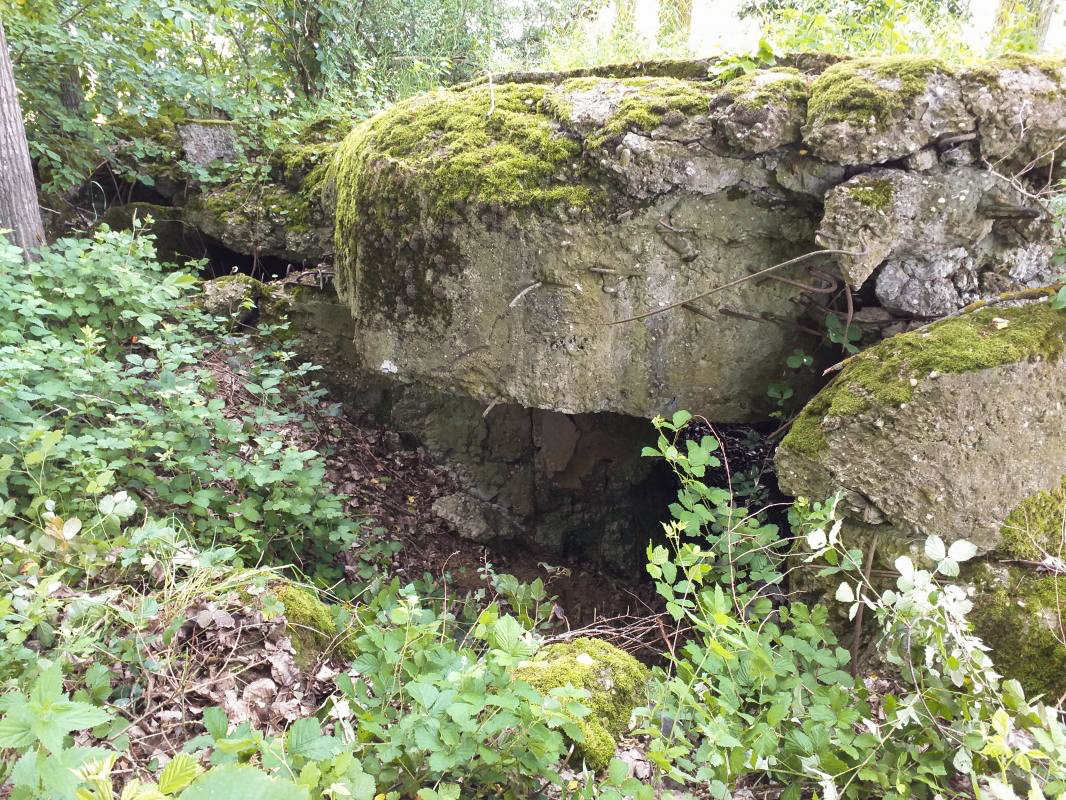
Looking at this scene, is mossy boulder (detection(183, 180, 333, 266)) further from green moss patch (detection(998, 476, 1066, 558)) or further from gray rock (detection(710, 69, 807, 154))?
green moss patch (detection(998, 476, 1066, 558))

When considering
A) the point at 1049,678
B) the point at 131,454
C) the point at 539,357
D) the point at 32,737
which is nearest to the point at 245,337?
the point at 131,454

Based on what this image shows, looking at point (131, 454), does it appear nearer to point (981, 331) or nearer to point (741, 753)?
point (741, 753)

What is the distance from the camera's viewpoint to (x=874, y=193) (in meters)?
2.50

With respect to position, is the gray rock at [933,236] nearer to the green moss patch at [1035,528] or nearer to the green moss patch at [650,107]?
the green moss patch at [650,107]

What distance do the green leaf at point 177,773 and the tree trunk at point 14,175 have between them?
4070mm

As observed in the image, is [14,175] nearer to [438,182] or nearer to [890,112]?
[438,182]

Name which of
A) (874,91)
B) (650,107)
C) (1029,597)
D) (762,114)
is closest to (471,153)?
(650,107)

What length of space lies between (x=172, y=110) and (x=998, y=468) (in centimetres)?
676

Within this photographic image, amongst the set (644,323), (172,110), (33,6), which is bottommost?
(644,323)

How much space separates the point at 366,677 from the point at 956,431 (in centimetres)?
221

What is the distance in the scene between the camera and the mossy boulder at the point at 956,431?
2180mm

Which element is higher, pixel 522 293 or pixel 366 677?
pixel 522 293

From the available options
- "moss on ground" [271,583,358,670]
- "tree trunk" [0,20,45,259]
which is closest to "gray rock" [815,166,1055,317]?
"moss on ground" [271,583,358,670]

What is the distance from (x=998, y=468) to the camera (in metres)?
2.19
